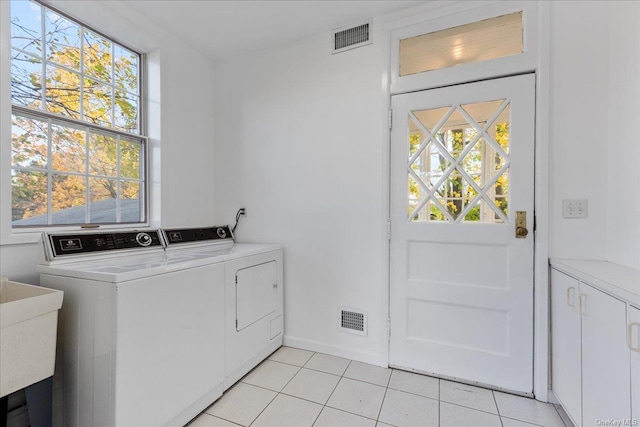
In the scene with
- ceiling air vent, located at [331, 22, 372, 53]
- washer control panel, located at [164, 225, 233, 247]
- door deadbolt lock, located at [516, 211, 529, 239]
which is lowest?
washer control panel, located at [164, 225, 233, 247]

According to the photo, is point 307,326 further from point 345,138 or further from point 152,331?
point 345,138

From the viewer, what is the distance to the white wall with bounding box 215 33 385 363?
7.47 ft

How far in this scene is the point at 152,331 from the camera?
1.42 meters

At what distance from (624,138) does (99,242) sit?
309 centimetres

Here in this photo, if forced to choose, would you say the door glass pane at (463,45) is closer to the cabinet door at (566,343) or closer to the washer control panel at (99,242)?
the cabinet door at (566,343)

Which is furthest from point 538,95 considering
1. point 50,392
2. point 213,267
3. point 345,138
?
point 50,392

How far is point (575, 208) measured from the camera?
1.76 meters

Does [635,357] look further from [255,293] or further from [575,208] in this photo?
[255,293]

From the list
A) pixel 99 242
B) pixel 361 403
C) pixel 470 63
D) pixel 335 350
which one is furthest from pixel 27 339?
pixel 470 63

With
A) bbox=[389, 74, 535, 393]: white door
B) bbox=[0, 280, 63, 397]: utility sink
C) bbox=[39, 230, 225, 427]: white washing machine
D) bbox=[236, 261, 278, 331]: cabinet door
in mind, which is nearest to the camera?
bbox=[0, 280, 63, 397]: utility sink

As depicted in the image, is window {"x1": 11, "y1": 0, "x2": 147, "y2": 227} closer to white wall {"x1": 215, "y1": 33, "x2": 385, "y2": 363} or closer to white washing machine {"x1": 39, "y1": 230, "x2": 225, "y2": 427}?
white washing machine {"x1": 39, "y1": 230, "x2": 225, "y2": 427}

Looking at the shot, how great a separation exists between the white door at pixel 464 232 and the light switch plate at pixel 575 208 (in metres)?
0.19

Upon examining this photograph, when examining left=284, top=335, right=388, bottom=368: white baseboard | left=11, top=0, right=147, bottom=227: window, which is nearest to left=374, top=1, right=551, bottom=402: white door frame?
left=284, top=335, right=388, bottom=368: white baseboard

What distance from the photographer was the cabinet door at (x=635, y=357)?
40.2 inches
